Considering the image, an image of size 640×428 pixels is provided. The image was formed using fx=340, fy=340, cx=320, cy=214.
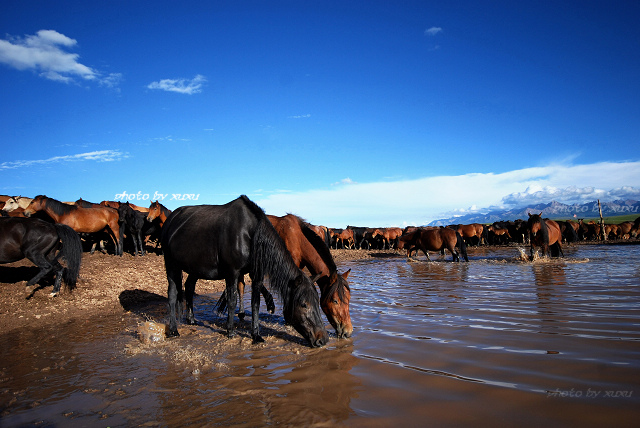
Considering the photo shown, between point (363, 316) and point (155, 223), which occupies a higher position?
point (155, 223)

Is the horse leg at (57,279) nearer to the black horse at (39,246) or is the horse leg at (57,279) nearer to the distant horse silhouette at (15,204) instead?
the black horse at (39,246)

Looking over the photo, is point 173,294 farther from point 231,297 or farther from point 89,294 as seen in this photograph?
point 89,294

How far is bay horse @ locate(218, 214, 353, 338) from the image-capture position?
5242 millimetres

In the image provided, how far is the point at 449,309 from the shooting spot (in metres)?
6.35

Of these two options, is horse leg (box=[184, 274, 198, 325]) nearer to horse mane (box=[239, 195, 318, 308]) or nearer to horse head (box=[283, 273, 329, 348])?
horse mane (box=[239, 195, 318, 308])

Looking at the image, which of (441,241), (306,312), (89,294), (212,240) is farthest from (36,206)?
(441,241)

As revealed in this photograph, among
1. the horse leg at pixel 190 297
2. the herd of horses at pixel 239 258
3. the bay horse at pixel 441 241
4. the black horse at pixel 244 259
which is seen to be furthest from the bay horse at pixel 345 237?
the black horse at pixel 244 259

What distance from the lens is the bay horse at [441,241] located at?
1798 centimetres

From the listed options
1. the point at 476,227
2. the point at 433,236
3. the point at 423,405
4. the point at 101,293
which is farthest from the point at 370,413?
the point at 476,227

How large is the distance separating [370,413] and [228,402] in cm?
129

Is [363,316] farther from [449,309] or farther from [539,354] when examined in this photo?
[539,354]

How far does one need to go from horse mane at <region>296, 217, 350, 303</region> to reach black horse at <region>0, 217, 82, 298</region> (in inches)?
262

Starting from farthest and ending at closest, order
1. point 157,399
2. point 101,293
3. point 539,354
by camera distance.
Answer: point 101,293 < point 539,354 < point 157,399

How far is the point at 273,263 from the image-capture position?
5.20m
